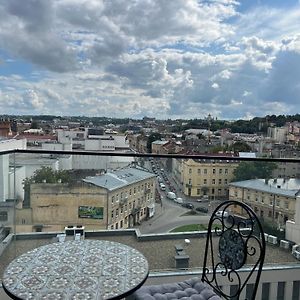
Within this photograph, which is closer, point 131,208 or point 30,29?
point 131,208

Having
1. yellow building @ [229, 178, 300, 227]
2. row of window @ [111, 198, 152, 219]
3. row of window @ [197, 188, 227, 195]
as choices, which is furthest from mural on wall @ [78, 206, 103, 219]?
yellow building @ [229, 178, 300, 227]

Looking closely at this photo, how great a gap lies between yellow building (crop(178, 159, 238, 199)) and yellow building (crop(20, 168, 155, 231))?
0.45 meters

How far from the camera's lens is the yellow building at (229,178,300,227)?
2.62 m

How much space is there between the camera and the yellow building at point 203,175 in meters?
2.75

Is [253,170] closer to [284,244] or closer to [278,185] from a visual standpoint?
[278,185]

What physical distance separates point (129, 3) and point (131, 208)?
1027 cm

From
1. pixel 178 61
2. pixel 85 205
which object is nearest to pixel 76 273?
pixel 85 205

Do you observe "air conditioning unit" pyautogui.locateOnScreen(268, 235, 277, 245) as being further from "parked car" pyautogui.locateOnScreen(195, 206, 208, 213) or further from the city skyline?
the city skyline

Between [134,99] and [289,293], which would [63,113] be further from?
[289,293]

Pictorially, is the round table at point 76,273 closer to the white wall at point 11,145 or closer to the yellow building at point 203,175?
the yellow building at point 203,175

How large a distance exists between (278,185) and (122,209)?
127 cm

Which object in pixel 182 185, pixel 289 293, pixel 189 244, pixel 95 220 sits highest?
pixel 182 185

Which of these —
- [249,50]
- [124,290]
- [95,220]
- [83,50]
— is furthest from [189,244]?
[83,50]

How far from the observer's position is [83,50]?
59.4 feet
